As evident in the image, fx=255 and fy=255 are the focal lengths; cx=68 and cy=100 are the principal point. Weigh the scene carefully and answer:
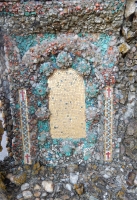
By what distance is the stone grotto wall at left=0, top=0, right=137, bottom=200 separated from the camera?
232 centimetres

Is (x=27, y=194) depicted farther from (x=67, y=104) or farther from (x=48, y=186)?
(x=67, y=104)

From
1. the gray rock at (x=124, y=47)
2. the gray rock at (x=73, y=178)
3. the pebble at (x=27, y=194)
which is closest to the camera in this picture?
the gray rock at (x=124, y=47)

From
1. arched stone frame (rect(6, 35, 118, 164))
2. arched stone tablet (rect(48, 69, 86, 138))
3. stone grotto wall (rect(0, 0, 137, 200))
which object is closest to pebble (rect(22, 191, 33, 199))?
stone grotto wall (rect(0, 0, 137, 200))

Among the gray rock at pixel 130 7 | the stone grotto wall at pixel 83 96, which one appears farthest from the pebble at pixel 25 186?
the gray rock at pixel 130 7

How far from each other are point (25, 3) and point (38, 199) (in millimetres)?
1862

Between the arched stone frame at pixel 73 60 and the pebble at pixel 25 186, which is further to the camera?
the pebble at pixel 25 186

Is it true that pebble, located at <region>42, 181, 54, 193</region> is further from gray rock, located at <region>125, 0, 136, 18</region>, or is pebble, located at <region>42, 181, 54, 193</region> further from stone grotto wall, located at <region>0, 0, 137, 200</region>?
gray rock, located at <region>125, 0, 136, 18</region>

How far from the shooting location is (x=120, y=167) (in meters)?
2.73

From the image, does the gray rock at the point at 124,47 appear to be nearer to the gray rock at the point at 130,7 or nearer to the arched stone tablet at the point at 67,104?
the gray rock at the point at 130,7

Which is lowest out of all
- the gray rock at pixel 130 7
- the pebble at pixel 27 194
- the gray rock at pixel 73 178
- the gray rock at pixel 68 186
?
the pebble at pixel 27 194

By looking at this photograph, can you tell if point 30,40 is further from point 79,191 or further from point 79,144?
point 79,191

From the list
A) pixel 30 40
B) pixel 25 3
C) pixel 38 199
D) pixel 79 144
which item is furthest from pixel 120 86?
pixel 38 199

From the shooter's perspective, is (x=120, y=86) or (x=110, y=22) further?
(x=120, y=86)

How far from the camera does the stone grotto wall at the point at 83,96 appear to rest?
2.32 meters
